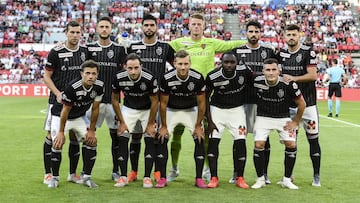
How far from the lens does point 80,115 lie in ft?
26.6

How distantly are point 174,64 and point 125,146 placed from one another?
4.57ft

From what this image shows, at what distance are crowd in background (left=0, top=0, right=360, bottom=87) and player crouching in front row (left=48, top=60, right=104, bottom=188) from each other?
2848 cm

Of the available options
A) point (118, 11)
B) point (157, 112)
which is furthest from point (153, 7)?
point (157, 112)

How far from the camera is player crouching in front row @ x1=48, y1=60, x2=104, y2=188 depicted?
7.76 m

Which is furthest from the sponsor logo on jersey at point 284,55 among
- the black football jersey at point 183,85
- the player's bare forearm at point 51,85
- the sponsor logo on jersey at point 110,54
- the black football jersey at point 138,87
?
the player's bare forearm at point 51,85

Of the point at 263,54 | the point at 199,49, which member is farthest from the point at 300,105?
the point at 199,49

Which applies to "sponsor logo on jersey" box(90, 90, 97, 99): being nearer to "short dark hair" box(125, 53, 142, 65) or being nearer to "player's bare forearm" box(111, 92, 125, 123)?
"player's bare forearm" box(111, 92, 125, 123)

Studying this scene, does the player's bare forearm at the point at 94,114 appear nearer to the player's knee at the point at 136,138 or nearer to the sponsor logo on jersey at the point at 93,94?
the sponsor logo on jersey at the point at 93,94

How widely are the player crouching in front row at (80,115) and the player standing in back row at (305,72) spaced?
109 inches

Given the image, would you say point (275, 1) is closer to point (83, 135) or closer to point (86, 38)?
point (86, 38)

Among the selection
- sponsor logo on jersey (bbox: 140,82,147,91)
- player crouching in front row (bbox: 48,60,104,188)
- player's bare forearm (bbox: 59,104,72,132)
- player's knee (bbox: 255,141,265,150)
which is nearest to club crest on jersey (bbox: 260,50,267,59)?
player's knee (bbox: 255,141,265,150)

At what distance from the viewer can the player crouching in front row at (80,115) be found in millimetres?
7762

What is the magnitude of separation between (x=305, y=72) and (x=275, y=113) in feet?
2.52

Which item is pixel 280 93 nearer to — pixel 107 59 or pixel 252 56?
pixel 252 56
